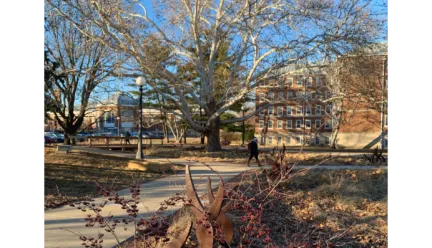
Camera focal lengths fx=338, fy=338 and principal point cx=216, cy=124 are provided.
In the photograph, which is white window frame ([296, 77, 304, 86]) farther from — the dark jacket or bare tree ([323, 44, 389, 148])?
the dark jacket

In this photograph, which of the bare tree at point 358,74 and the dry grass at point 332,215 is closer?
the dry grass at point 332,215

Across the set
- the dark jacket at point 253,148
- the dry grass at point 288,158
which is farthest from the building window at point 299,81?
the dark jacket at point 253,148

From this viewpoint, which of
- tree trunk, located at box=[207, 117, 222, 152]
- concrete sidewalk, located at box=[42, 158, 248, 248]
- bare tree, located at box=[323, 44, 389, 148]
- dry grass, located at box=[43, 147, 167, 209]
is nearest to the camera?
concrete sidewalk, located at box=[42, 158, 248, 248]

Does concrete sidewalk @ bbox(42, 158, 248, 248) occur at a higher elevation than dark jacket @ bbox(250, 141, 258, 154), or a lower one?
lower

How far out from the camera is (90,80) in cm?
1711

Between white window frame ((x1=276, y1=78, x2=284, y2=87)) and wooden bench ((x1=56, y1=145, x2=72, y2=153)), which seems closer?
wooden bench ((x1=56, y1=145, x2=72, y2=153))

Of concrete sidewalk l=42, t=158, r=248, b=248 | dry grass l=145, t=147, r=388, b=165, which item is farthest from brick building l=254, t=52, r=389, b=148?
concrete sidewalk l=42, t=158, r=248, b=248

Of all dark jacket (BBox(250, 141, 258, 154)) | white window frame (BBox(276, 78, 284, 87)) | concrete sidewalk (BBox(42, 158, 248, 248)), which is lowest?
concrete sidewalk (BBox(42, 158, 248, 248))

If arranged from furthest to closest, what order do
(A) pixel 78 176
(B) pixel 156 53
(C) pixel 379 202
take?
Result: (B) pixel 156 53 < (A) pixel 78 176 < (C) pixel 379 202

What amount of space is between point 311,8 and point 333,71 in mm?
4293

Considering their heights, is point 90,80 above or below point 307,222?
above

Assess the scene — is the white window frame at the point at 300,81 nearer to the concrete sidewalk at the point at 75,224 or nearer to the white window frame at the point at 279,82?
the white window frame at the point at 279,82
